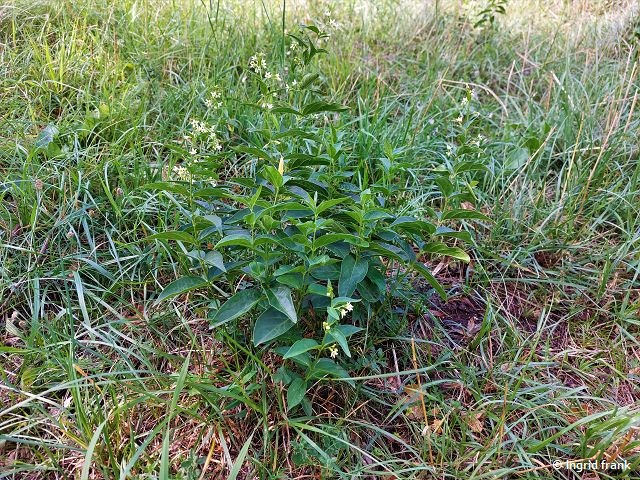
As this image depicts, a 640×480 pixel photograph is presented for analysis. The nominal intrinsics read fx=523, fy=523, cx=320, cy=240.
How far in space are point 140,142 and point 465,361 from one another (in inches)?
72.2

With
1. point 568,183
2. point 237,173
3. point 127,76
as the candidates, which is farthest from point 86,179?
point 568,183

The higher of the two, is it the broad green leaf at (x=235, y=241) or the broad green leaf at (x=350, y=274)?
the broad green leaf at (x=235, y=241)

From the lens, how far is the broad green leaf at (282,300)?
5.03 ft

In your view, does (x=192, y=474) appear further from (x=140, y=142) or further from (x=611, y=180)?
(x=611, y=180)

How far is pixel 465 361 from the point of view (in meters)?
2.03

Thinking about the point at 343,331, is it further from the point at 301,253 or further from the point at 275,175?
the point at 275,175

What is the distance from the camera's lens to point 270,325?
162 cm

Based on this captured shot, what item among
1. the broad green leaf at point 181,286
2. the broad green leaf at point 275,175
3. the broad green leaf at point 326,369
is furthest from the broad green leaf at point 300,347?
the broad green leaf at point 275,175

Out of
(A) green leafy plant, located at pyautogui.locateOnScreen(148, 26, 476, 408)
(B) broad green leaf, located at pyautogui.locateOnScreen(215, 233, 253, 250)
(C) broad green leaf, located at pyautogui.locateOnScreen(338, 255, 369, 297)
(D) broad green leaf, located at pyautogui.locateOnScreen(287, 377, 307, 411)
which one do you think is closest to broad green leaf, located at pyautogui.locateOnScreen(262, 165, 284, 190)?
(A) green leafy plant, located at pyautogui.locateOnScreen(148, 26, 476, 408)

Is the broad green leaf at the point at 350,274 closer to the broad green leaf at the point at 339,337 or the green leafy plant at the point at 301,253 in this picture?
the green leafy plant at the point at 301,253

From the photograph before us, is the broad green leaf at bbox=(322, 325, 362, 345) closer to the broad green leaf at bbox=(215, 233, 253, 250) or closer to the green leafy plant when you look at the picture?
the green leafy plant

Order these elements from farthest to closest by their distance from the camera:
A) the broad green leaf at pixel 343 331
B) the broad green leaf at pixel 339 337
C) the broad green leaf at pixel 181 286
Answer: the broad green leaf at pixel 181 286, the broad green leaf at pixel 343 331, the broad green leaf at pixel 339 337

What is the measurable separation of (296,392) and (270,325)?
22cm

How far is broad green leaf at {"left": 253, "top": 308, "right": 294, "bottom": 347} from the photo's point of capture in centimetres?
159
